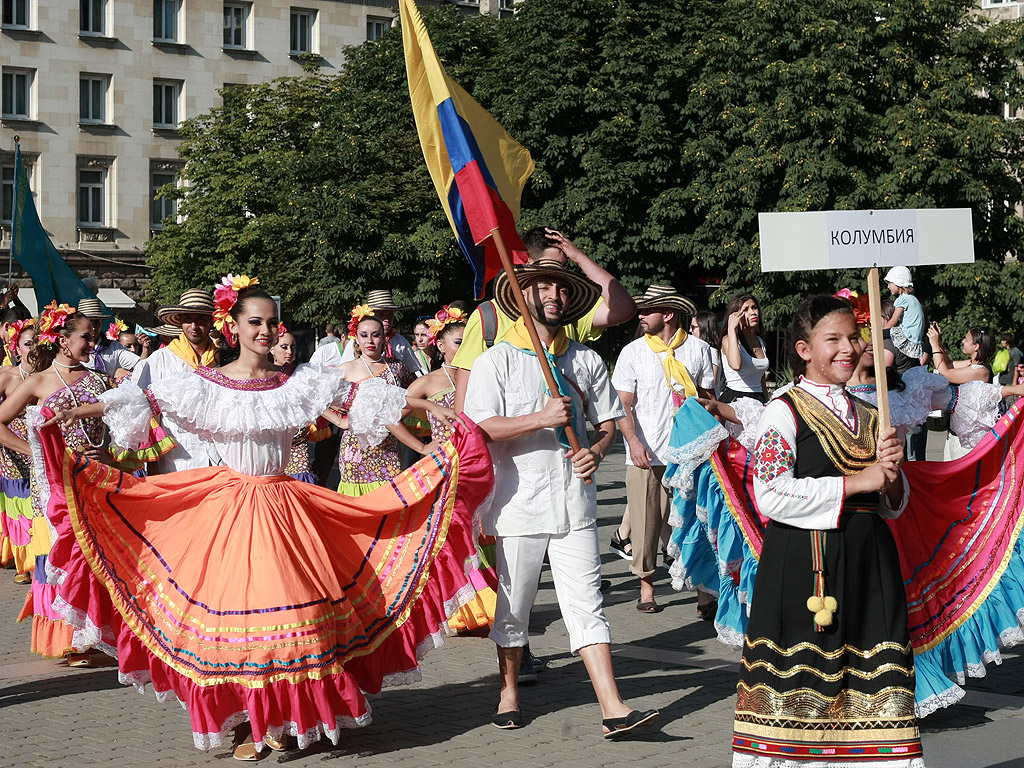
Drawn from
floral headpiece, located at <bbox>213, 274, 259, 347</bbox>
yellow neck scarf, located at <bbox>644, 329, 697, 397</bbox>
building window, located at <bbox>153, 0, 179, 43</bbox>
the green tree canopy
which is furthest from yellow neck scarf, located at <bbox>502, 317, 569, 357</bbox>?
building window, located at <bbox>153, 0, 179, 43</bbox>

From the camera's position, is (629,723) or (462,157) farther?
(462,157)

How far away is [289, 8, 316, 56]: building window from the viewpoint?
165ft

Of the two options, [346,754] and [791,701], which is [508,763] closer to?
[346,754]

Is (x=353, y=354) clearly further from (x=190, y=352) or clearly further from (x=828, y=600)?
(x=828, y=600)

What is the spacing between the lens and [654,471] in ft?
31.4

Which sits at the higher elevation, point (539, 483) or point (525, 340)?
point (525, 340)

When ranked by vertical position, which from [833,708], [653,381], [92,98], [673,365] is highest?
[92,98]

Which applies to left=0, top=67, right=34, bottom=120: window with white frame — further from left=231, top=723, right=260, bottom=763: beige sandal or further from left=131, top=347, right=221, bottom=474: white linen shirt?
left=231, top=723, right=260, bottom=763: beige sandal

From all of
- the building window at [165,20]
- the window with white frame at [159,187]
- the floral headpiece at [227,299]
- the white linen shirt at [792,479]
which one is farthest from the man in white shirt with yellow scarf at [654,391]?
the building window at [165,20]

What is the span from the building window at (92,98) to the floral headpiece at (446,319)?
38.6 metres

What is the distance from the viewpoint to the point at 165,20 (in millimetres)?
48156

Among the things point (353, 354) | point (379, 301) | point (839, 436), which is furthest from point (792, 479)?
point (379, 301)

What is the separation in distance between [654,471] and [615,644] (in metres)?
1.62

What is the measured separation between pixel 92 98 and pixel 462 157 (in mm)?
42904
